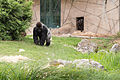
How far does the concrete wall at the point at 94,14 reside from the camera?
14469mm

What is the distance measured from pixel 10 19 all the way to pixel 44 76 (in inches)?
289

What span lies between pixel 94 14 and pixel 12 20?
7.40 metres

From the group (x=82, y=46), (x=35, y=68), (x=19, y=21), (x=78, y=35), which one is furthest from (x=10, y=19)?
(x=35, y=68)

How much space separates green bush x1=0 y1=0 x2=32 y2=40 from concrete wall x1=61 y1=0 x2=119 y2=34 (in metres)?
6.31

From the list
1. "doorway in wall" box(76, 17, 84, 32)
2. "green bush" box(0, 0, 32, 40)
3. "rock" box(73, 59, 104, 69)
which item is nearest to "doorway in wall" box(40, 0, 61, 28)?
"doorway in wall" box(76, 17, 84, 32)

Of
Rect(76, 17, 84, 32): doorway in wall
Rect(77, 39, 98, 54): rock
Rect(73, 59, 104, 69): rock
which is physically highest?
Rect(76, 17, 84, 32): doorway in wall

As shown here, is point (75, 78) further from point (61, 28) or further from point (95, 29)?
point (61, 28)

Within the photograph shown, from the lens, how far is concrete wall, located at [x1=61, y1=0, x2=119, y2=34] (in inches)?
570

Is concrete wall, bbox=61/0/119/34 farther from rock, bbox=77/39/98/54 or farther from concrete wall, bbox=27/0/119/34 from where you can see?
rock, bbox=77/39/98/54

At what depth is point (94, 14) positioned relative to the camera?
15.7 m

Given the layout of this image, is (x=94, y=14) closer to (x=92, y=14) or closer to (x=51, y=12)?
(x=92, y=14)

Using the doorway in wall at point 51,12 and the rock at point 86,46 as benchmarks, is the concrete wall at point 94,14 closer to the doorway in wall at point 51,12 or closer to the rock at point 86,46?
the doorway in wall at point 51,12

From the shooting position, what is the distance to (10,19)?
10.2 metres

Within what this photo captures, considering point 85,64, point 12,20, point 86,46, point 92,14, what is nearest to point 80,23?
point 92,14
